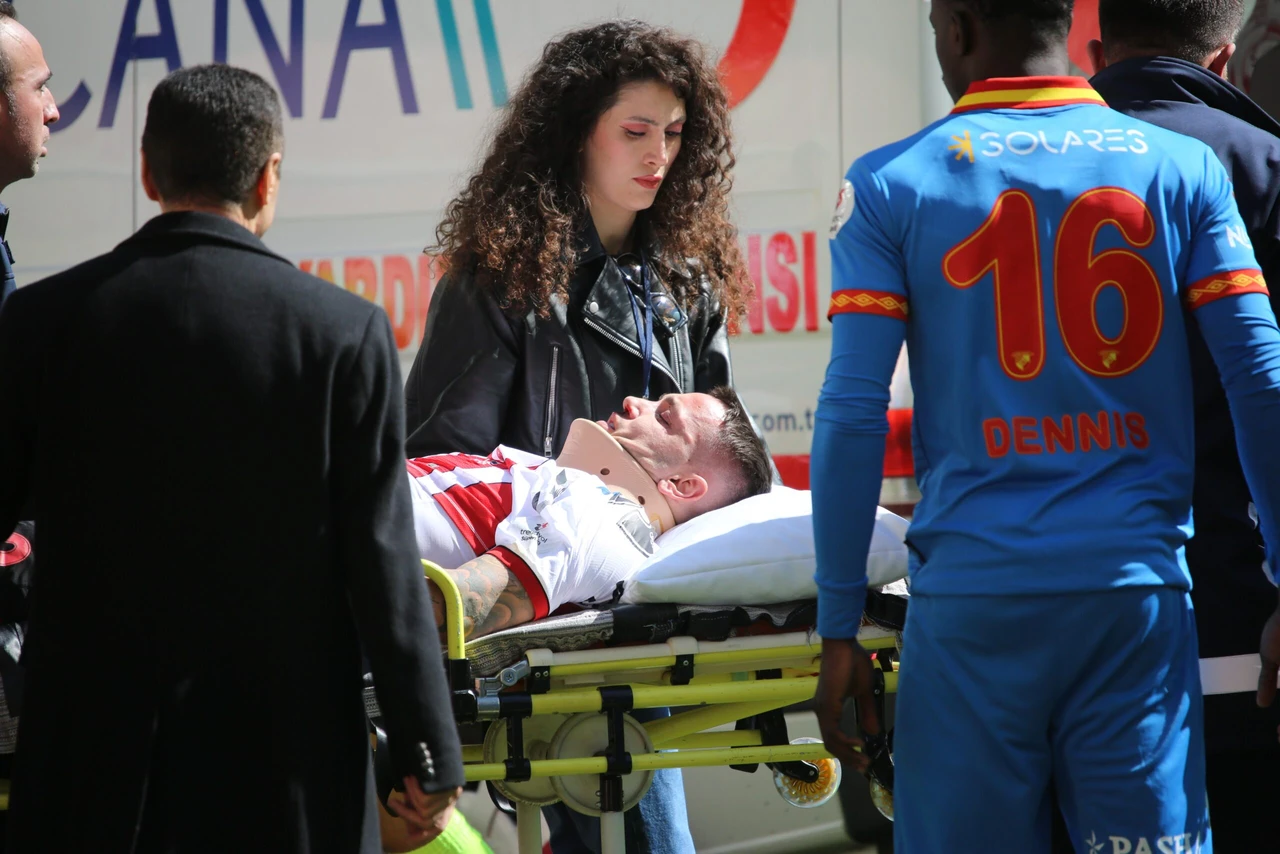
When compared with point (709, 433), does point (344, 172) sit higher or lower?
higher

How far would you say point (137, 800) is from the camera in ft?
5.96

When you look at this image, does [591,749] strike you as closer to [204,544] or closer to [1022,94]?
[204,544]

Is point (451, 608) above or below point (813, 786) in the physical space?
above

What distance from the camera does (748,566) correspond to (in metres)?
2.76

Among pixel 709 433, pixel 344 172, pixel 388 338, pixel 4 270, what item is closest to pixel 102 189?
pixel 344 172

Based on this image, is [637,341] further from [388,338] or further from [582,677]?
[388,338]

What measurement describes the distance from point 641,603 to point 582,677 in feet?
0.61

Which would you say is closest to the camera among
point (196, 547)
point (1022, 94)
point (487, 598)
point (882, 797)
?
point (196, 547)

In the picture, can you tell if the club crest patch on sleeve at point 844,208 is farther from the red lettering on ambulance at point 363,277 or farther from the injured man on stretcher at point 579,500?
the red lettering on ambulance at point 363,277

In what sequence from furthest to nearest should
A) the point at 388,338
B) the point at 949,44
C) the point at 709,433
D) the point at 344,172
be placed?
1. the point at 344,172
2. the point at 709,433
3. the point at 949,44
4. the point at 388,338

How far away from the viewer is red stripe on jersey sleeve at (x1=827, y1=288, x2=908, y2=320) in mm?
2045

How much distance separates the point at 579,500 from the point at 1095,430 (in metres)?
1.20

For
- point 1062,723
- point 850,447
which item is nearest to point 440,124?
point 850,447

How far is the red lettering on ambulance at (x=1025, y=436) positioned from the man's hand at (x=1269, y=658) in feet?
1.60
